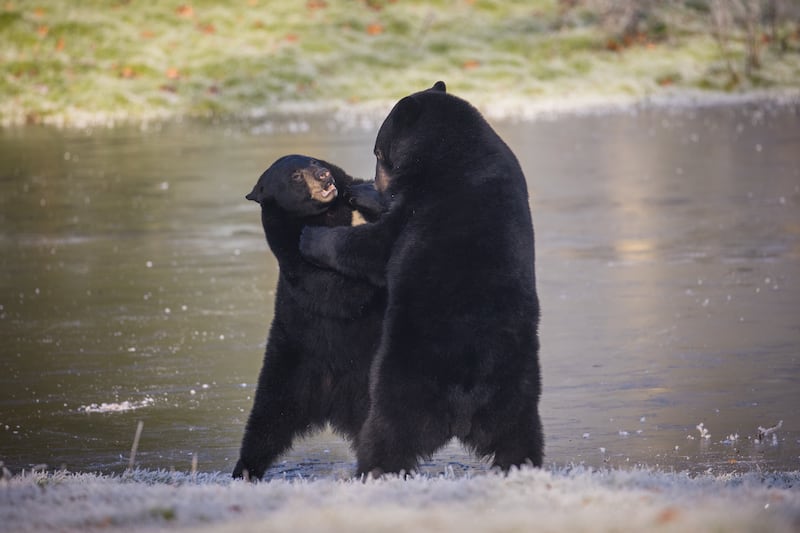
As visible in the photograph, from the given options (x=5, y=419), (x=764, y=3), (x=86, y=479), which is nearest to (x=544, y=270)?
(x=5, y=419)

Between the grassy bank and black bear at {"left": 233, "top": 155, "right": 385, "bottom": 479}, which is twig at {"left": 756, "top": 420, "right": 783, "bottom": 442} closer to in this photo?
black bear at {"left": 233, "top": 155, "right": 385, "bottom": 479}

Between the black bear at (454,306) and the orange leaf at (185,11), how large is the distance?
113 ft

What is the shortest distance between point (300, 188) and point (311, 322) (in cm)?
61

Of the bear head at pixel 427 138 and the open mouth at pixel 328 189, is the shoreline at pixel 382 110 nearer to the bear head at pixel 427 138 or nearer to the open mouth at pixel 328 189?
the open mouth at pixel 328 189

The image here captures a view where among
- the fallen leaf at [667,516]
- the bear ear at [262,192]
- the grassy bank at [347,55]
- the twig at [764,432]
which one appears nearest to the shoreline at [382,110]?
the grassy bank at [347,55]

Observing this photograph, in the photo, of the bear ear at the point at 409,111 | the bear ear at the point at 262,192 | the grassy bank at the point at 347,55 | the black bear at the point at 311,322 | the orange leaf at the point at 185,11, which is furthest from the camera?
the orange leaf at the point at 185,11

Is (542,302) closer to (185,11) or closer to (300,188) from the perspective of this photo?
(300,188)

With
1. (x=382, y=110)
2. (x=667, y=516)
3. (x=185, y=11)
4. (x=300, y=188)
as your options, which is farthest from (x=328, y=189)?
(x=185, y=11)

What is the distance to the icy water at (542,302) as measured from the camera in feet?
25.0

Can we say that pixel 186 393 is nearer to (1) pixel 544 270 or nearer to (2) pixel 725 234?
(1) pixel 544 270

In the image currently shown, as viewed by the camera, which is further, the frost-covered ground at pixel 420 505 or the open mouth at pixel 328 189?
the open mouth at pixel 328 189

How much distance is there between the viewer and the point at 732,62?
3409cm

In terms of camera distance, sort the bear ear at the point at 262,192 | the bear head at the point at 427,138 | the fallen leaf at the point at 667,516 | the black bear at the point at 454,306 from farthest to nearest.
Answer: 1. the bear ear at the point at 262,192
2. the bear head at the point at 427,138
3. the black bear at the point at 454,306
4. the fallen leaf at the point at 667,516

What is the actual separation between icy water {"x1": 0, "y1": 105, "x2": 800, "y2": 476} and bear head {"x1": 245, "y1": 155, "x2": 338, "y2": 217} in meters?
1.55
